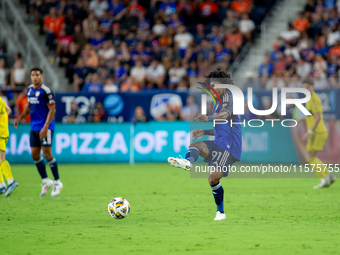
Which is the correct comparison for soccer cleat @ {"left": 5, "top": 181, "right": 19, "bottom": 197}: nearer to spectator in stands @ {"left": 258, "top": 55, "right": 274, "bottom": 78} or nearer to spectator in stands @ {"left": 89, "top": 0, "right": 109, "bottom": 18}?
spectator in stands @ {"left": 258, "top": 55, "right": 274, "bottom": 78}

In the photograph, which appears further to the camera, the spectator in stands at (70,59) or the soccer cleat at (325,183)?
the spectator in stands at (70,59)

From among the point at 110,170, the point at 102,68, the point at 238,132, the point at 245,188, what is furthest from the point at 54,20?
the point at 238,132

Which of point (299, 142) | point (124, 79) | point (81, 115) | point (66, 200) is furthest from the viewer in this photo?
point (124, 79)

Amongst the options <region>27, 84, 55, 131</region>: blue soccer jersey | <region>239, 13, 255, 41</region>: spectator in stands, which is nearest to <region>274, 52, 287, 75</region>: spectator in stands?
<region>239, 13, 255, 41</region>: spectator in stands

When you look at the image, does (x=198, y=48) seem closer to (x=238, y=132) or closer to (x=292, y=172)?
(x=292, y=172)

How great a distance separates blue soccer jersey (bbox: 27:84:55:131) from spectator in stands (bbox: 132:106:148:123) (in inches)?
316

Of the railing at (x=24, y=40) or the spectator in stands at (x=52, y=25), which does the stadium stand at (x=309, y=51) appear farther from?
the spectator in stands at (x=52, y=25)

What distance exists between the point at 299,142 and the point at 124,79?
24.2 ft

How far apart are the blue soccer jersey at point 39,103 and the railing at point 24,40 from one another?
1115 cm

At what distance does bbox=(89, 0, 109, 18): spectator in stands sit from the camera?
24172 millimetres

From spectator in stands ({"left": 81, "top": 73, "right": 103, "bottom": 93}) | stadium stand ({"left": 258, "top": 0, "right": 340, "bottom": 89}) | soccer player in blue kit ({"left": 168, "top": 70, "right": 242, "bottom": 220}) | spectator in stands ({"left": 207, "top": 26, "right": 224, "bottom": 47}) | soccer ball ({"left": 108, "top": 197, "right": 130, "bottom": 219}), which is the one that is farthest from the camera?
spectator in stands ({"left": 207, "top": 26, "right": 224, "bottom": 47})

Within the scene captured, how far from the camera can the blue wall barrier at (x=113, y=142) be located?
18.2 metres

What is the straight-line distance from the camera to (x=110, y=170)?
16.8 metres

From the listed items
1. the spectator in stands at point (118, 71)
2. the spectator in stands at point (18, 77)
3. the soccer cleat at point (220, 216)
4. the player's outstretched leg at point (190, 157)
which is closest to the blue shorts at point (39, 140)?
the player's outstretched leg at point (190, 157)
